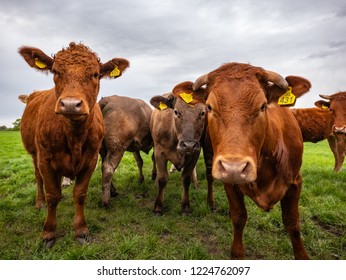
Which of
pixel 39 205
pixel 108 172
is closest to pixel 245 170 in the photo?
pixel 108 172

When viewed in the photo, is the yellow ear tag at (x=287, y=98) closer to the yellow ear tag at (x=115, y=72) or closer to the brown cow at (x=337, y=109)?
the yellow ear tag at (x=115, y=72)

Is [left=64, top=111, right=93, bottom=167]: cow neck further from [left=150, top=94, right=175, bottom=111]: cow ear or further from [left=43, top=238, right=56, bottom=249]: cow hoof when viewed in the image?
[left=150, top=94, right=175, bottom=111]: cow ear

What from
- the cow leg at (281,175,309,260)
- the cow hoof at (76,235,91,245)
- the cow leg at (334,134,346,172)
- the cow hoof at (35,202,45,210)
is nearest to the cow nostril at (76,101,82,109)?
the cow hoof at (76,235,91,245)

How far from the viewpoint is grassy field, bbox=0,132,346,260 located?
3.83 m

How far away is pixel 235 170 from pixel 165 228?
2685 millimetres

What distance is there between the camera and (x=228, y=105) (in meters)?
2.66

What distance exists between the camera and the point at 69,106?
3225mm

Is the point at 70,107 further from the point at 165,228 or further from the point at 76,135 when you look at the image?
the point at 165,228

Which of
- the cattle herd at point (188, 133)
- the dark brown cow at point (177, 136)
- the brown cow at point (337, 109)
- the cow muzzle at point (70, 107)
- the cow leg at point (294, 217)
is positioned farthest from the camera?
the brown cow at point (337, 109)

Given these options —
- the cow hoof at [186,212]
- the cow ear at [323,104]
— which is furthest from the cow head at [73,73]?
the cow ear at [323,104]

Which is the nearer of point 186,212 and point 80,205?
point 80,205

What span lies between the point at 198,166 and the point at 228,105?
6.40 metres

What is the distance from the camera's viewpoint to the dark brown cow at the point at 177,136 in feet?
16.7

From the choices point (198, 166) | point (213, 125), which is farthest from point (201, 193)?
point (213, 125)
